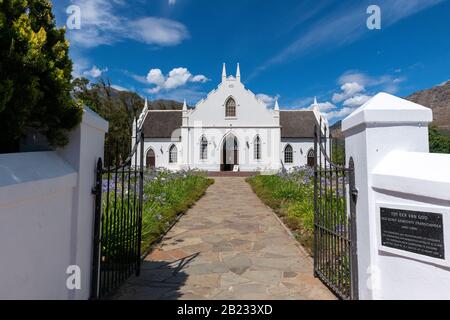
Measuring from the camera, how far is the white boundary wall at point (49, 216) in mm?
2318

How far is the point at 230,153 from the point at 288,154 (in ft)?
23.5

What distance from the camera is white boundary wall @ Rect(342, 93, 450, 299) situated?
2719mm

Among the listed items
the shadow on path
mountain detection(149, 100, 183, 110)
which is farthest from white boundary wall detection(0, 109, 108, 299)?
mountain detection(149, 100, 183, 110)

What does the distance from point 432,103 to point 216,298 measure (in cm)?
13311

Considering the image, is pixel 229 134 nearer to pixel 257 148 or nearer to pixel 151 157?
pixel 257 148

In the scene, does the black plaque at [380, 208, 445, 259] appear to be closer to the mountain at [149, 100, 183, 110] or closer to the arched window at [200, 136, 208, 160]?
the arched window at [200, 136, 208, 160]

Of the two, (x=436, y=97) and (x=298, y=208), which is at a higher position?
(x=436, y=97)

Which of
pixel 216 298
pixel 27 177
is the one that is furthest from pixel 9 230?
pixel 216 298

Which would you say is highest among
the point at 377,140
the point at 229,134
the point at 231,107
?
the point at 231,107

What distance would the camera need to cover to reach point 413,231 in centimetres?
287

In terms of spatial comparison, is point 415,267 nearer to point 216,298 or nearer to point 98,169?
point 216,298

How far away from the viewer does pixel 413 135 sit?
3297 millimetres

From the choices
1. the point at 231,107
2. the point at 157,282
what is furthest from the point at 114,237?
the point at 231,107

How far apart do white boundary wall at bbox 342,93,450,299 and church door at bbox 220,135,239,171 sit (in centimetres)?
3146
